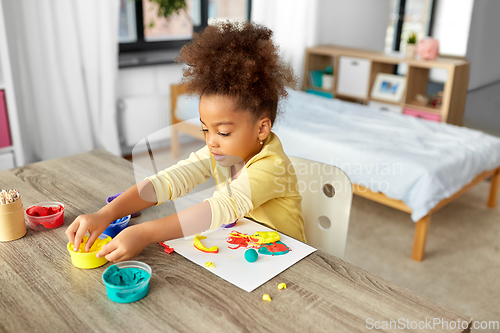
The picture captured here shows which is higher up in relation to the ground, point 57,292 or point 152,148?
point 152,148

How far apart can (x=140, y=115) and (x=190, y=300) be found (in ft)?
8.71

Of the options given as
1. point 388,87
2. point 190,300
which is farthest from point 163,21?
point 190,300

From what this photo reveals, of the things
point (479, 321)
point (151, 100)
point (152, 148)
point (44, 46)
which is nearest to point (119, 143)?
→ point (151, 100)

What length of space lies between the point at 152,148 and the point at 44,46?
6.91 ft

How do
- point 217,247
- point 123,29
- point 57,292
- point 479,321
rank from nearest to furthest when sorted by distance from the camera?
point 57,292 < point 217,247 < point 479,321 < point 123,29

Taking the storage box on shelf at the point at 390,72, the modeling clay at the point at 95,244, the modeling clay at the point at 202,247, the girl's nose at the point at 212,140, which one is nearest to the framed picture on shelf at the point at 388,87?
the storage box on shelf at the point at 390,72

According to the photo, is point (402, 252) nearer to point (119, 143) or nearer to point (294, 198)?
point (294, 198)

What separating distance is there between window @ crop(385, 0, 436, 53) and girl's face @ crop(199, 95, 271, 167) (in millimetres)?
2838

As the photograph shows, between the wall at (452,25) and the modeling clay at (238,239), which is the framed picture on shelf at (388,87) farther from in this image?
the modeling clay at (238,239)

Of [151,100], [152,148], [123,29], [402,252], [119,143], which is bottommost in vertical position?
[402,252]

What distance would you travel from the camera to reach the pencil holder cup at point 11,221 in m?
0.88

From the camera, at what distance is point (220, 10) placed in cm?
373

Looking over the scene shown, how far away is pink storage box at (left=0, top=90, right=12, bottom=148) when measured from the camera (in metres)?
2.25

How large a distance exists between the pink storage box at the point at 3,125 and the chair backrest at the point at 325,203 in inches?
71.2
